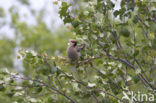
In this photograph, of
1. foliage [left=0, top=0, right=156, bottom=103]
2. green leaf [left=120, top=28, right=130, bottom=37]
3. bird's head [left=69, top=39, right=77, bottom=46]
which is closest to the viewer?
green leaf [left=120, top=28, right=130, bottom=37]

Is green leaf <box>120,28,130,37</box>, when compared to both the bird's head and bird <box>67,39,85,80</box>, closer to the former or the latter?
bird <box>67,39,85,80</box>

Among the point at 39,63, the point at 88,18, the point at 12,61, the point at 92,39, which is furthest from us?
the point at 12,61

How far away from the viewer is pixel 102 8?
4.27 m

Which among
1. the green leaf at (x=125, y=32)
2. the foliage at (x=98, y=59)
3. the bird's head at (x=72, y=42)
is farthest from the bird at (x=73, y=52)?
Answer: the green leaf at (x=125, y=32)

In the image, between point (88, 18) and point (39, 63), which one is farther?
point (88, 18)

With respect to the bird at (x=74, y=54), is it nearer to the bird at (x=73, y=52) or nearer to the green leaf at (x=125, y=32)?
the bird at (x=73, y=52)

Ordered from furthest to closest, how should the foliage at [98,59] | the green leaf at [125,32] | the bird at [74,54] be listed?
1. the bird at [74,54]
2. the foliage at [98,59]
3. the green leaf at [125,32]

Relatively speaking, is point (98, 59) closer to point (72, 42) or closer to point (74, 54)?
point (74, 54)

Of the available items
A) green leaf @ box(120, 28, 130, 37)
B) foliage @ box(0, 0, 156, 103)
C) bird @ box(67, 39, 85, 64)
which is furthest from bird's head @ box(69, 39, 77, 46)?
green leaf @ box(120, 28, 130, 37)

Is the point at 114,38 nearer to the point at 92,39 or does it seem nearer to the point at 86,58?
the point at 92,39

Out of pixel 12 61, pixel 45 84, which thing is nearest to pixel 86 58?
pixel 45 84

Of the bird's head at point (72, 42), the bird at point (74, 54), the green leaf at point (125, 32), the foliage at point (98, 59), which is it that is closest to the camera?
the green leaf at point (125, 32)

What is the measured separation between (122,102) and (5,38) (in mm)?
18990

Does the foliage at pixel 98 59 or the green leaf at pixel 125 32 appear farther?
the foliage at pixel 98 59
